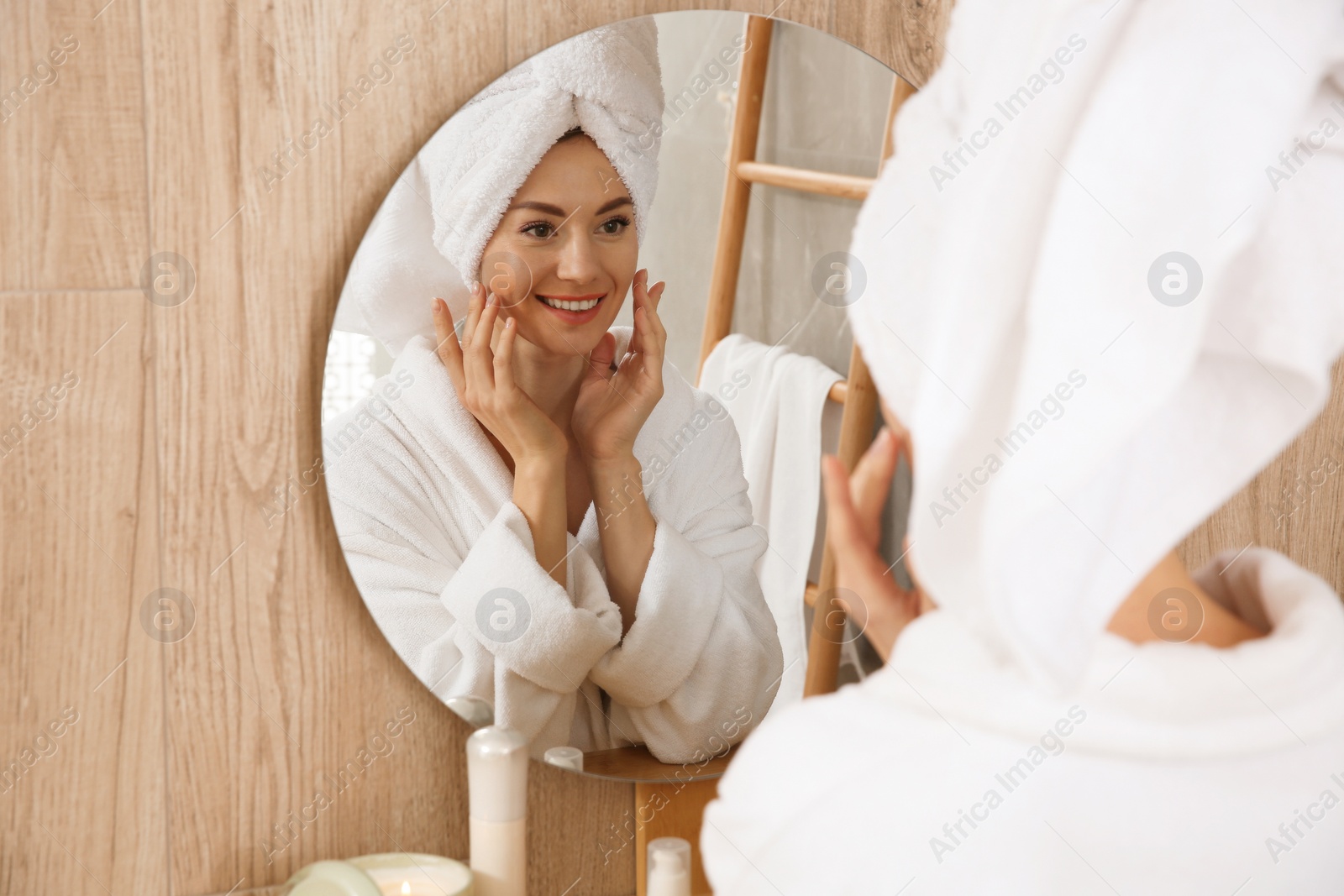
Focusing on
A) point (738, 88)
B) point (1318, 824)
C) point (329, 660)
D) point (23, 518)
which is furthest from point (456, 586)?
point (1318, 824)

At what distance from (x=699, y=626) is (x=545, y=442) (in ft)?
0.58

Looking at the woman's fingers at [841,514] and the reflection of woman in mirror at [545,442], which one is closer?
the woman's fingers at [841,514]

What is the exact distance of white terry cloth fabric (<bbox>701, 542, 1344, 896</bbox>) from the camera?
41cm

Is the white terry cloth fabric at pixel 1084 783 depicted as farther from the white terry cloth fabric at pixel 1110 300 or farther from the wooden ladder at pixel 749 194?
the wooden ladder at pixel 749 194

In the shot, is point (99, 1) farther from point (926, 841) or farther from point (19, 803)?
point (926, 841)

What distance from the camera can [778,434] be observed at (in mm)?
799

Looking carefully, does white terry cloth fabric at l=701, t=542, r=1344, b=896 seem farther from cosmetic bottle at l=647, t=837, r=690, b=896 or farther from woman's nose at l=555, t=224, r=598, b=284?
woman's nose at l=555, t=224, r=598, b=284

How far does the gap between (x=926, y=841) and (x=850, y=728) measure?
52 mm

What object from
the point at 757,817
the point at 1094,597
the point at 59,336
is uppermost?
the point at 59,336

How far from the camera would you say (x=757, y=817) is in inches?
17.5

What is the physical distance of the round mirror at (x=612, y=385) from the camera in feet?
2.46

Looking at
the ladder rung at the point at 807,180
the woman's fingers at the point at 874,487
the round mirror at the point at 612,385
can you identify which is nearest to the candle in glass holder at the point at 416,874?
the round mirror at the point at 612,385

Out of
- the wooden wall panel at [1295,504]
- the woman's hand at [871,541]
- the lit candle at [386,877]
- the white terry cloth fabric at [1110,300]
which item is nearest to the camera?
the white terry cloth fabric at [1110,300]

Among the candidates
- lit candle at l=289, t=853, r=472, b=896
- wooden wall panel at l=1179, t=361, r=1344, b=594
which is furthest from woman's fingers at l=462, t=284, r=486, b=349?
wooden wall panel at l=1179, t=361, r=1344, b=594
